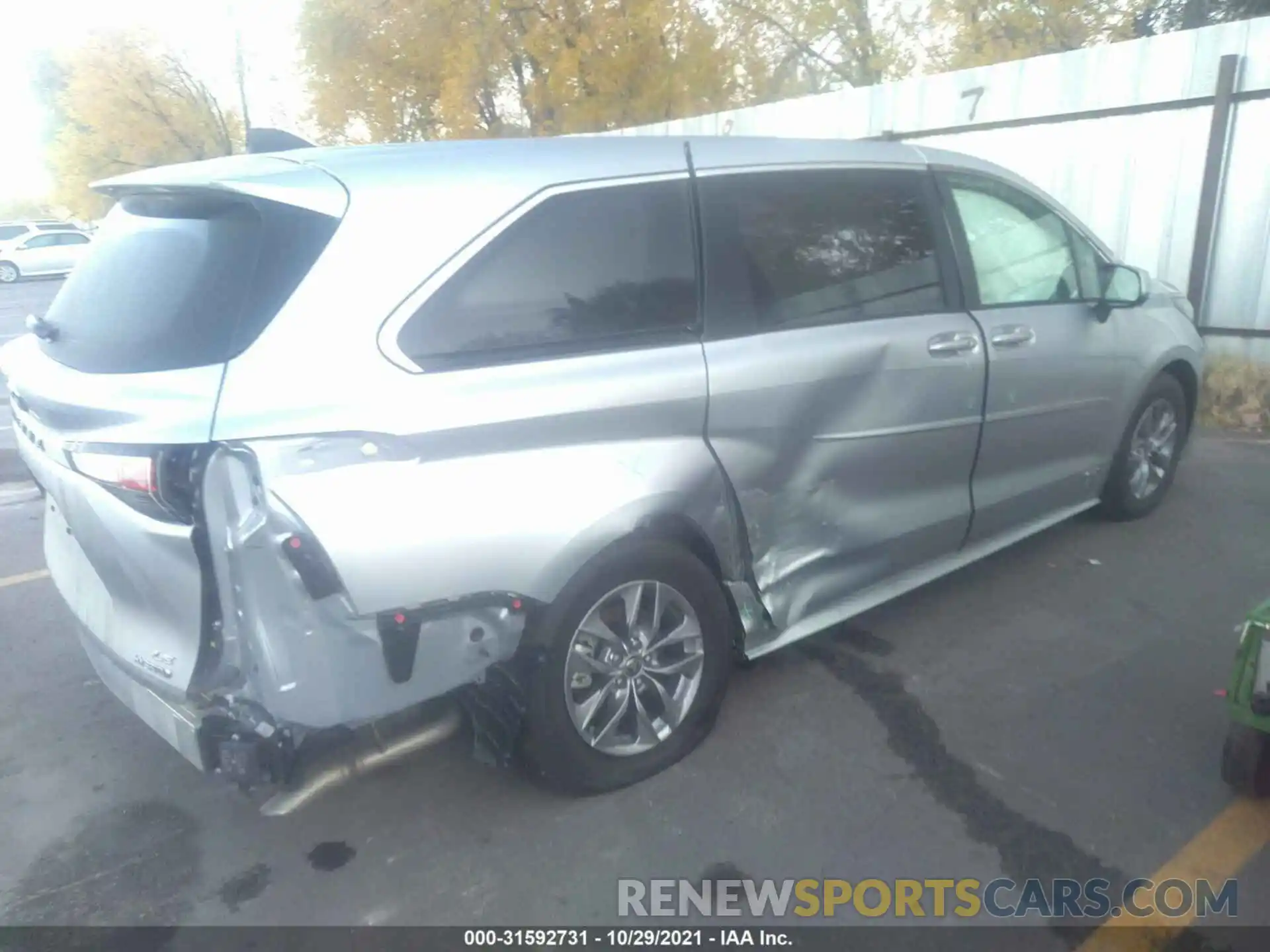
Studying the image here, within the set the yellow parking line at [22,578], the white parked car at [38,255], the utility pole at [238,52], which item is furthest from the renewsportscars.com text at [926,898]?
the white parked car at [38,255]

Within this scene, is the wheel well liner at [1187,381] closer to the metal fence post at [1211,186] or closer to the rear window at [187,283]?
the metal fence post at [1211,186]

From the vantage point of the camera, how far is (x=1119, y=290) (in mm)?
4391

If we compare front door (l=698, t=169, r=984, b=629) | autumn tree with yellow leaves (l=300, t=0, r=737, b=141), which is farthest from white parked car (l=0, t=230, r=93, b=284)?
front door (l=698, t=169, r=984, b=629)

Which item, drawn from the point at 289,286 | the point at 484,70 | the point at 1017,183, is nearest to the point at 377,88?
the point at 484,70

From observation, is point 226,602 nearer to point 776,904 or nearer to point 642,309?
point 642,309

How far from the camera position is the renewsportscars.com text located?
2.48 m

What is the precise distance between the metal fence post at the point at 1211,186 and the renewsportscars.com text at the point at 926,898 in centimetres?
590

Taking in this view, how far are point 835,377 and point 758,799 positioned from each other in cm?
140

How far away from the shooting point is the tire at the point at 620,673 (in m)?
2.72

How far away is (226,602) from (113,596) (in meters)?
0.57

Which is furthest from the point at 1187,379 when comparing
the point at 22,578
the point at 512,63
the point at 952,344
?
the point at 512,63

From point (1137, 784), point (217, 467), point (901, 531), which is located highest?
point (217, 467)

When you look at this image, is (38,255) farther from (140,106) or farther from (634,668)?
(634,668)

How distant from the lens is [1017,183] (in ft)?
14.0
